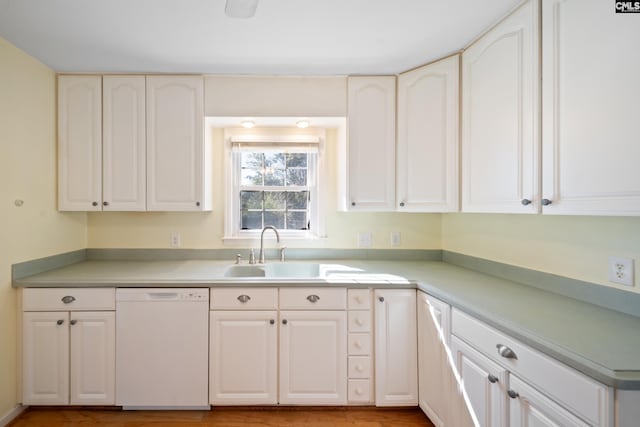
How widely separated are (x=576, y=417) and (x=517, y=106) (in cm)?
129

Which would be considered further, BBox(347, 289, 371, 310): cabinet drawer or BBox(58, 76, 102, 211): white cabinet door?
BBox(58, 76, 102, 211): white cabinet door

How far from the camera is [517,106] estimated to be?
156cm

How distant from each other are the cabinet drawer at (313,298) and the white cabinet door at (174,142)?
3.12 feet

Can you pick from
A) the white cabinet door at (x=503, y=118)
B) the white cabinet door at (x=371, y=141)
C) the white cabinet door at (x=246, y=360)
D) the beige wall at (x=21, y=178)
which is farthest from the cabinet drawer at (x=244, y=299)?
the white cabinet door at (x=503, y=118)

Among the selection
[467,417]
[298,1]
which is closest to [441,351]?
[467,417]

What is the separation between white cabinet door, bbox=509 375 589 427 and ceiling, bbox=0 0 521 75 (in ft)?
5.64

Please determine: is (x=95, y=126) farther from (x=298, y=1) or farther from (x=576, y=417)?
(x=576, y=417)

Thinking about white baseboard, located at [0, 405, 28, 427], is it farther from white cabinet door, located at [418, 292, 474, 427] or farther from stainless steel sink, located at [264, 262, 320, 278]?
white cabinet door, located at [418, 292, 474, 427]

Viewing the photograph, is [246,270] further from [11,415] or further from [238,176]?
[11,415]

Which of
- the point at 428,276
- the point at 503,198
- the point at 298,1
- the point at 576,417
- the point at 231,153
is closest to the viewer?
the point at 576,417

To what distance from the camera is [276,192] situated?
9.26 feet

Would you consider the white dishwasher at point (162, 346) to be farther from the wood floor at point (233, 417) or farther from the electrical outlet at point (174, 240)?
the electrical outlet at point (174, 240)

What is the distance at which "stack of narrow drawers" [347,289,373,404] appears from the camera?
Result: 2.05m

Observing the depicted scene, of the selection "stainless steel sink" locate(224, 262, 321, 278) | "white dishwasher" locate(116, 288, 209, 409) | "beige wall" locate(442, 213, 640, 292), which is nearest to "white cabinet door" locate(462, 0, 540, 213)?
"beige wall" locate(442, 213, 640, 292)
